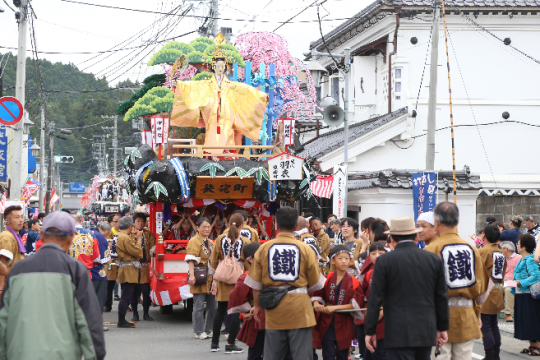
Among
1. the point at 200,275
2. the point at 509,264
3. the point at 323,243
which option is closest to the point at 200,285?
the point at 200,275

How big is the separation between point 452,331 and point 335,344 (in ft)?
5.72

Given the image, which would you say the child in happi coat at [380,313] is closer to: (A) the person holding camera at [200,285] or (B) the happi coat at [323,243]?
(A) the person holding camera at [200,285]

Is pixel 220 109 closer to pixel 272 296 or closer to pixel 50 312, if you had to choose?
pixel 272 296

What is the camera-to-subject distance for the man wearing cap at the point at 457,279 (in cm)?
645

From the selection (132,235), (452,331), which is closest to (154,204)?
(132,235)

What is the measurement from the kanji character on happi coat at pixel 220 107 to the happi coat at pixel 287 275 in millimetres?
A: 7601

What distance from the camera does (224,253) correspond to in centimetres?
1020

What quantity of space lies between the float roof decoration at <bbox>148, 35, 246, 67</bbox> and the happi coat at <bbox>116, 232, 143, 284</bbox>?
448cm

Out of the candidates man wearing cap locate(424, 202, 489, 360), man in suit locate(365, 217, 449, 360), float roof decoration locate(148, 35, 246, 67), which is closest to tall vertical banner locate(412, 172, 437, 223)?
float roof decoration locate(148, 35, 246, 67)

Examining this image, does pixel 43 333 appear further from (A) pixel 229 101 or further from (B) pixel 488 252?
(A) pixel 229 101

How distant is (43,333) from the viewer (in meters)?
4.60

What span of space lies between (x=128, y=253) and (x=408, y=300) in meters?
7.79

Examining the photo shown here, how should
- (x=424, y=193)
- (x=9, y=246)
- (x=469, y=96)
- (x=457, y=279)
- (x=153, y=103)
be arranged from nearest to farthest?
(x=457, y=279), (x=9, y=246), (x=153, y=103), (x=424, y=193), (x=469, y=96)

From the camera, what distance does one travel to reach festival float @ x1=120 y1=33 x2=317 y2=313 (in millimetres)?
12523
